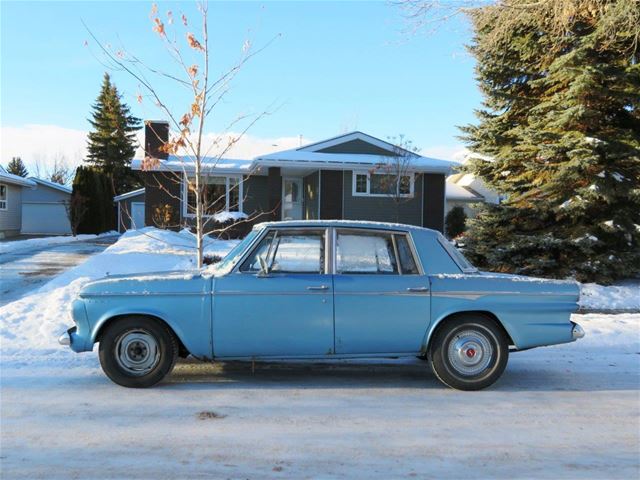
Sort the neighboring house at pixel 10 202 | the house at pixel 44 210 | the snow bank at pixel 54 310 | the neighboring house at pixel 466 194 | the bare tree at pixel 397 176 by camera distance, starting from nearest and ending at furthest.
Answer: the snow bank at pixel 54 310 → the bare tree at pixel 397 176 → the neighboring house at pixel 10 202 → the house at pixel 44 210 → the neighboring house at pixel 466 194

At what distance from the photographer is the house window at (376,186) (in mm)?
20859

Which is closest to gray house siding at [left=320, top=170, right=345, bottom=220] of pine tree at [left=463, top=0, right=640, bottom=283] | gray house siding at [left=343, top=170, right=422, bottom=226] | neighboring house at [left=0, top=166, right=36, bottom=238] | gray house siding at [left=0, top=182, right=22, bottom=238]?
gray house siding at [left=343, top=170, right=422, bottom=226]

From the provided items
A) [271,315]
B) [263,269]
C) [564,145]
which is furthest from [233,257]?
[564,145]

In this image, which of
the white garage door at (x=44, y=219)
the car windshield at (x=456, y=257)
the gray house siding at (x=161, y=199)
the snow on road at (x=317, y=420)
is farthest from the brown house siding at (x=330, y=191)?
the white garage door at (x=44, y=219)

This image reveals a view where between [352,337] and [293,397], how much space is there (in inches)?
31.5

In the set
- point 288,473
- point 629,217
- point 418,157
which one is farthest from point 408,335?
point 418,157

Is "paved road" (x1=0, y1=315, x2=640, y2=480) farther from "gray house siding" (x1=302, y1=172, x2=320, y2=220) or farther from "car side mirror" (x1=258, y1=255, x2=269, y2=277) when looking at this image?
"gray house siding" (x1=302, y1=172, x2=320, y2=220)

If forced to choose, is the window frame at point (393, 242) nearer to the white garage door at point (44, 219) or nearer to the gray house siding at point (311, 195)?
the gray house siding at point (311, 195)

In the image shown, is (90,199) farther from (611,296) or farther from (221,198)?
(611,296)

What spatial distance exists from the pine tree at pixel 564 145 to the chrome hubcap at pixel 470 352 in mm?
7581

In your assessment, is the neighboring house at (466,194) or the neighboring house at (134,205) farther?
the neighboring house at (466,194)

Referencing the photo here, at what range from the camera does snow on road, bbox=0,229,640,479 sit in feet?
12.2

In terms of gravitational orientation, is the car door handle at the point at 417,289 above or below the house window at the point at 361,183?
below

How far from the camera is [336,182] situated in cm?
2100
